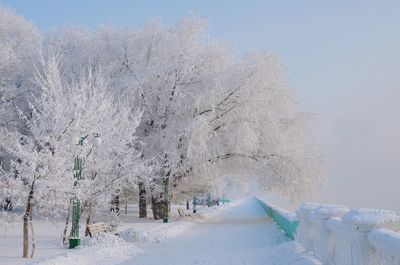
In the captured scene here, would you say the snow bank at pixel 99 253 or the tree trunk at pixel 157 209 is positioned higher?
the tree trunk at pixel 157 209

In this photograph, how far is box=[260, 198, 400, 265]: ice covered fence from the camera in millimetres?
6562

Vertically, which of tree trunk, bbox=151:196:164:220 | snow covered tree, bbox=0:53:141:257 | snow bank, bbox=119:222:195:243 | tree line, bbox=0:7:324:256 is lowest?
snow bank, bbox=119:222:195:243

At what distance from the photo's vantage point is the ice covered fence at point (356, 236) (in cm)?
656

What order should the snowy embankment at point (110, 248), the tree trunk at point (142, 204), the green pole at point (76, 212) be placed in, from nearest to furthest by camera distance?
the snowy embankment at point (110, 248)
the green pole at point (76, 212)
the tree trunk at point (142, 204)

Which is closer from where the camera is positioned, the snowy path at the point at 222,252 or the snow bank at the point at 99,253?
the snow bank at the point at 99,253

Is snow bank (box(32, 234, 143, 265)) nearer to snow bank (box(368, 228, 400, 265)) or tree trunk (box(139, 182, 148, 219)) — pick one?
snow bank (box(368, 228, 400, 265))

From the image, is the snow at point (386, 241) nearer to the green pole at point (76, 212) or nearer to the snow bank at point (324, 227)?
the snow bank at point (324, 227)

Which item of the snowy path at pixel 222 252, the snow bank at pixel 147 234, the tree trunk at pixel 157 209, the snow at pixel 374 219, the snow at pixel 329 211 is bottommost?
the snowy path at pixel 222 252

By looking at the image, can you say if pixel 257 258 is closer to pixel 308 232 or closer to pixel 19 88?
pixel 308 232

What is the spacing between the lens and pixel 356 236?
8.02 m

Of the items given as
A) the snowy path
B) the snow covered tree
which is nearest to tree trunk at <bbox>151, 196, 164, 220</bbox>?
the snow covered tree

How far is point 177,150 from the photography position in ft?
110

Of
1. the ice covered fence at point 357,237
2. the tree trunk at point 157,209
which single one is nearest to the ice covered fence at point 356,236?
the ice covered fence at point 357,237

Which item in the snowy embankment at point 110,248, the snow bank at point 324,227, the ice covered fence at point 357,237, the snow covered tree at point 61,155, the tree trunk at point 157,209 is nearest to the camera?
the ice covered fence at point 357,237
